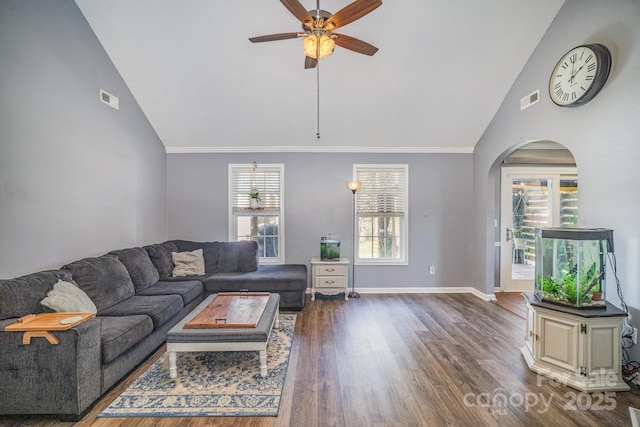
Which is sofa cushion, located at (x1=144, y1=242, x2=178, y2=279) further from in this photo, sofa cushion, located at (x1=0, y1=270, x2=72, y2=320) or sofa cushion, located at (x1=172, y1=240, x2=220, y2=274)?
sofa cushion, located at (x1=0, y1=270, x2=72, y2=320)

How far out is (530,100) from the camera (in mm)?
3514

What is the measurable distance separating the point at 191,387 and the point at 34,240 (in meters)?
2.04

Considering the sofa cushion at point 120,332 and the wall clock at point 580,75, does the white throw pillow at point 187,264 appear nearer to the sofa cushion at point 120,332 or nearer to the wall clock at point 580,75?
the sofa cushion at point 120,332

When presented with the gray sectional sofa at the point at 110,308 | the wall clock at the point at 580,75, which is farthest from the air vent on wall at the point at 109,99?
the wall clock at the point at 580,75

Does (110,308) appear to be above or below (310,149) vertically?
below

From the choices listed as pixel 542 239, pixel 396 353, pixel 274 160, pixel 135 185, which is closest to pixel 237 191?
pixel 274 160

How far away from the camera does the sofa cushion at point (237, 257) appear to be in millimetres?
4410

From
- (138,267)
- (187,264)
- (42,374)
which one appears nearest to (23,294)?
(42,374)

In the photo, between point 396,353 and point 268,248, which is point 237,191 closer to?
point 268,248

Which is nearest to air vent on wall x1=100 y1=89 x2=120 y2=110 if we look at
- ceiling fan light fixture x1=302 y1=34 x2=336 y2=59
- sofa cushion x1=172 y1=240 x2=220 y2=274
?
sofa cushion x1=172 y1=240 x2=220 y2=274

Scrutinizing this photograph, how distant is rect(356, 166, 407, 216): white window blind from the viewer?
197 inches

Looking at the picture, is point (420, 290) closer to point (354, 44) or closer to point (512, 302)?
point (512, 302)

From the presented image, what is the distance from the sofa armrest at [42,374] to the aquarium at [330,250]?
125 inches

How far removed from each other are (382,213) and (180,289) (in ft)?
11.0
